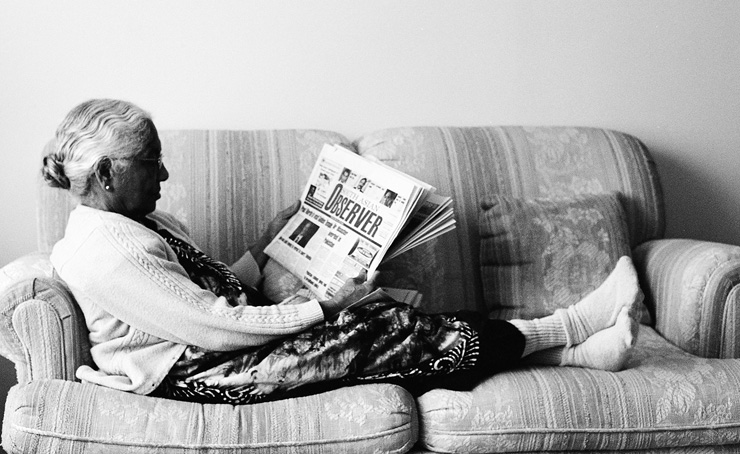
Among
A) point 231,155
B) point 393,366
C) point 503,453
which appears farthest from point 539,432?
point 231,155

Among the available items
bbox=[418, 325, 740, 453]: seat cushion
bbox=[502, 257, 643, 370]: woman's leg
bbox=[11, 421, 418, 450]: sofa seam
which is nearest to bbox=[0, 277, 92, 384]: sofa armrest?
bbox=[11, 421, 418, 450]: sofa seam

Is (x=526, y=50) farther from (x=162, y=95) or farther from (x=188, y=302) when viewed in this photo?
(x=188, y=302)

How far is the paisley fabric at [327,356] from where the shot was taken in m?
1.60

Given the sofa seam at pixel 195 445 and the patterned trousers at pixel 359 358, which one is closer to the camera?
the sofa seam at pixel 195 445

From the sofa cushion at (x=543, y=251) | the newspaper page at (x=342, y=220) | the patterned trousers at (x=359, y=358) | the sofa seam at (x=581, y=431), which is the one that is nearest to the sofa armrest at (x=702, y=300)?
the sofa cushion at (x=543, y=251)

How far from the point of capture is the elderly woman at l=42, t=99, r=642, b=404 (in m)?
1.56

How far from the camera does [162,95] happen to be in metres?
2.34

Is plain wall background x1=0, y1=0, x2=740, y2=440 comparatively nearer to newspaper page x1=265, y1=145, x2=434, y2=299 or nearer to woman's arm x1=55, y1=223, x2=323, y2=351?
newspaper page x1=265, y1=145, x2=434, y2=299

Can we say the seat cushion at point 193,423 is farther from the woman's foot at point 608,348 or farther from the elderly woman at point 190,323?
the woman's foot at point 608,348

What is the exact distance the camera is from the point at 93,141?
63.4 inches

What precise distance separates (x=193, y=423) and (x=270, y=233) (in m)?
0.65

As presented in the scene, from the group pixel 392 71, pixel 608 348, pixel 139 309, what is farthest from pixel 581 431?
pixel 392 71

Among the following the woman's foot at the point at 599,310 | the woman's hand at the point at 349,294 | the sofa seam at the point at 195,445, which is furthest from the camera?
the woman's foot at the point at 599,310

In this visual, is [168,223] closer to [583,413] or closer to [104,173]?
[104,173]
